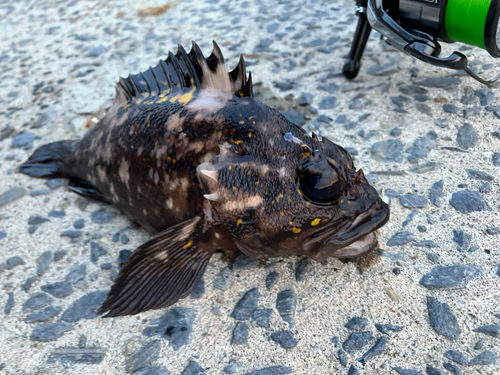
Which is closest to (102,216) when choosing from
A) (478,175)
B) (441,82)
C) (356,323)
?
(356,323)

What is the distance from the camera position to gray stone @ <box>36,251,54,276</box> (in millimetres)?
3032

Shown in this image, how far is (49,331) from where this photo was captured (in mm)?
2619

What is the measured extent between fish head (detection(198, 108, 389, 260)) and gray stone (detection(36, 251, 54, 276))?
1.48 metres

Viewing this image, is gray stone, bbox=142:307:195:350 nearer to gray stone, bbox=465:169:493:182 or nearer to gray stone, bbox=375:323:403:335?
gray stone, bbox=375:323:403:335

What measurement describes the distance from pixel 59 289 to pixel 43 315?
0.21 meters

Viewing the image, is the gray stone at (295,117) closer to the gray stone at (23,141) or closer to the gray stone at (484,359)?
the gray stone at (484,359)

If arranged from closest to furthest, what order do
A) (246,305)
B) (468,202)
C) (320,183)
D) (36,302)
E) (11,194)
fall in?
(320,183) → (246,305) → (36,302) → (468,202) → (11,194)

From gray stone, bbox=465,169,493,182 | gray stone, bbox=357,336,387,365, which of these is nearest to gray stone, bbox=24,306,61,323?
gray stone, bbox=357,336,387,365

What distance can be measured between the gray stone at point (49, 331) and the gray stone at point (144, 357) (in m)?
0.50

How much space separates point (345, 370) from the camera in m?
2.22

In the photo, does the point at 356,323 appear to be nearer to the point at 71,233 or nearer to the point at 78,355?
the point at 78,355

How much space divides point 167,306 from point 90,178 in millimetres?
1414

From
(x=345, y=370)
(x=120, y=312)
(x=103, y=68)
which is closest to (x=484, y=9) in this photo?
(x=345, y=370)

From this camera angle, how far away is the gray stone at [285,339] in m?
2.37
